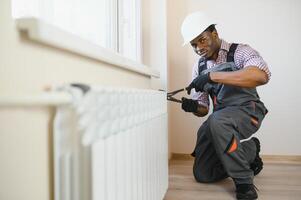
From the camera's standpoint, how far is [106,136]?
0.74 meters

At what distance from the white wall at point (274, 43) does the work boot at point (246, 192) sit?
108cm

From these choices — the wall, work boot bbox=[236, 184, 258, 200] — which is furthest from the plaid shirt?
the wall

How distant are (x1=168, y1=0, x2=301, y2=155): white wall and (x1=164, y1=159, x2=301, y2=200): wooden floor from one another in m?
0.28

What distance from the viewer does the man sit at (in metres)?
1.73

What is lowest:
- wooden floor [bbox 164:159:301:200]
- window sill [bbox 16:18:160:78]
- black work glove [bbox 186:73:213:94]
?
wooden floor [bbox 164:159:301:200]

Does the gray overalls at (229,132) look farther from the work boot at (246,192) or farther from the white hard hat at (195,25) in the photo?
the white hard hat at (195,25)

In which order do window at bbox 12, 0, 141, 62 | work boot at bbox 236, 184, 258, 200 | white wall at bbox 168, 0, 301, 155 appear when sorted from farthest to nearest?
white wall at bbox 168, 0, 301, 155 → work boot at bbox 236, 184, 258, 200 → window at bbox 12, 0, 141, 62

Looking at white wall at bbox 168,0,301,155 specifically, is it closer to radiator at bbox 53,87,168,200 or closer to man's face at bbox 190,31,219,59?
man's face at bbox 190,31,219,59

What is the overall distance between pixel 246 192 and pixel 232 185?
1.04 ft

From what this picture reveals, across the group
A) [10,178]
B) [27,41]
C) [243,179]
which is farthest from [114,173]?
[243,179]

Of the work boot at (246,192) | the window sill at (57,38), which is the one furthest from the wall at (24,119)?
the work boot at (246,192)

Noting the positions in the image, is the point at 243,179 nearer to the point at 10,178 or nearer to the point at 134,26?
the point at 134,26

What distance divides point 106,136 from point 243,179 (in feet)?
3.98

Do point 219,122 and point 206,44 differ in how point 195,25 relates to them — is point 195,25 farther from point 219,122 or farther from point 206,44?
point 219,122
